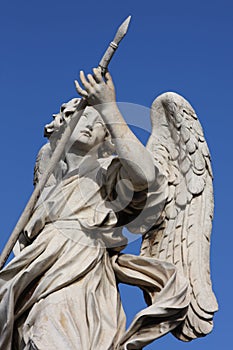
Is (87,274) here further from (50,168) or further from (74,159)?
(74,159)

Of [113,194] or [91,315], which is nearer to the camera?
[91,315]

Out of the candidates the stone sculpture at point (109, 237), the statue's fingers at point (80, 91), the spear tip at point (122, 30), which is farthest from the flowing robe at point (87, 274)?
the spear tip at point (122, 30)

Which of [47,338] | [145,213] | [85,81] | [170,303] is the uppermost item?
[85,81]

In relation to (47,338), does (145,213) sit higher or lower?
higher

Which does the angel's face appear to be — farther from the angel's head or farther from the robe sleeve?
the robe sleeve

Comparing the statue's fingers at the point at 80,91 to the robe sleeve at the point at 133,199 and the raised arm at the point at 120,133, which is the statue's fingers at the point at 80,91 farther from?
the robe sleeve at the point at 133,199

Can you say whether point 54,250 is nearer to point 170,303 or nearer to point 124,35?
point 170,303

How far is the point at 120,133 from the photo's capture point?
8.95 m

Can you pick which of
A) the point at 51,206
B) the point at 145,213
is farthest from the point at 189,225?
the point at 51,206

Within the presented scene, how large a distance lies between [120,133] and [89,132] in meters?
0.57

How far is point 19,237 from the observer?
9.38 metres

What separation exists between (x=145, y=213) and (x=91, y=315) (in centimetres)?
103

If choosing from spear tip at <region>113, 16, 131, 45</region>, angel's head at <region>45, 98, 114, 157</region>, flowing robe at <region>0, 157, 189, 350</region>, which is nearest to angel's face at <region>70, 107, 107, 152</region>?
angel's head at <region>45, 98, 114, 157</region>

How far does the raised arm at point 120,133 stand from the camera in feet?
29.3
